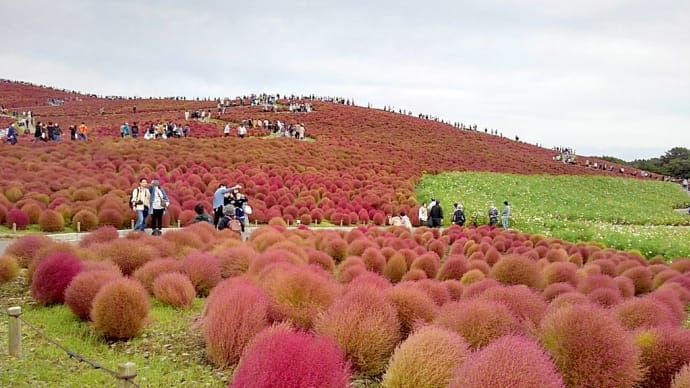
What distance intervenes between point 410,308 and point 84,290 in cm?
512

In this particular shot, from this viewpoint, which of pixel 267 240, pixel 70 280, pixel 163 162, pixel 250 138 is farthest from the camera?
pixel 250 138

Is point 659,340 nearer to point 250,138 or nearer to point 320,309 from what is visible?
point 320,309

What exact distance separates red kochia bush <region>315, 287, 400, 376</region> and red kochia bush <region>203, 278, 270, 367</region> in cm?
85

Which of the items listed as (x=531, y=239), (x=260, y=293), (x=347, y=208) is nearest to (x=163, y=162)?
(x=347, y=208)

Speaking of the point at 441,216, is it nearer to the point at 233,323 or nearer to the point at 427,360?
the point at 233,323

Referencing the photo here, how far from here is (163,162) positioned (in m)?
29.2

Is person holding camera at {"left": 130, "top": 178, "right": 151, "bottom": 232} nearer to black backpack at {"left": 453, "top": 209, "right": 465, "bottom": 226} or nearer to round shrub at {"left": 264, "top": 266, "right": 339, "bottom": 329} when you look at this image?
round shrub at {"left": 264, "top": 266, "right": 339, "bottom": 329}

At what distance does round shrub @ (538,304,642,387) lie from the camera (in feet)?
19.9

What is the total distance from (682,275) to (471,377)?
11025 millimetres

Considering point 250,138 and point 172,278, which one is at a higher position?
point 250,138

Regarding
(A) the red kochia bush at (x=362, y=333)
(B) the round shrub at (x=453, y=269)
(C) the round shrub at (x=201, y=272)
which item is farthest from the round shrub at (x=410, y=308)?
(B) the round shrub at (x=453, y=269)

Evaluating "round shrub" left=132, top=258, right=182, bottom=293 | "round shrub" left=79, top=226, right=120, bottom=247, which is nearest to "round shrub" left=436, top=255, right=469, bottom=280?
"round shrub" left=132, top=258, right=182, bottom=293

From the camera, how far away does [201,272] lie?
11250 millimetres

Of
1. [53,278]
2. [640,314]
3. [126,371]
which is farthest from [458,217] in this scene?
[126,371]
